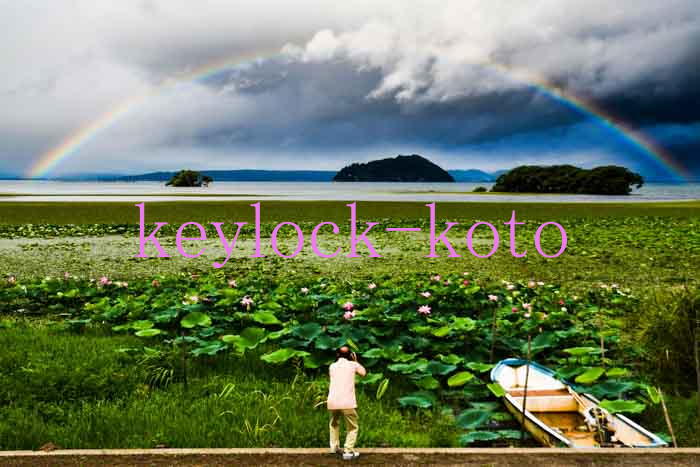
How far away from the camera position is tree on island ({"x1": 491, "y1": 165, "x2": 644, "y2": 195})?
8638cm

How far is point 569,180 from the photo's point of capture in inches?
3671

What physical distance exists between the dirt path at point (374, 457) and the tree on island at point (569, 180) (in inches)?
3516

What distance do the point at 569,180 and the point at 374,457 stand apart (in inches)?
3846

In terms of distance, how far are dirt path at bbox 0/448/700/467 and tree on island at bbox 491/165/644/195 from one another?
89.3m

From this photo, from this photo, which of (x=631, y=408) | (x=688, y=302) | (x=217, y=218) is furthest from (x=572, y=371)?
(x=217, y=218)

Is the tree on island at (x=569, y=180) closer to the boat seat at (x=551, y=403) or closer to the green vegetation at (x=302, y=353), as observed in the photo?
the green vegetation at (x=302, y=353)

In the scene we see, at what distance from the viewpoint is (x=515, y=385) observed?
15.2 feet

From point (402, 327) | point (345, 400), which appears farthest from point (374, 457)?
point (402, 327)

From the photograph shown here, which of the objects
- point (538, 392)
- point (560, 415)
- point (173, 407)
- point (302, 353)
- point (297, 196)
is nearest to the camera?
point (173, 407)

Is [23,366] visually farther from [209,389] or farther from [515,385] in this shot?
[515,385]

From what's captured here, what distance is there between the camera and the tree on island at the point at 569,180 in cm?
8638

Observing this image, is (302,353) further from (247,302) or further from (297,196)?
(297,196)

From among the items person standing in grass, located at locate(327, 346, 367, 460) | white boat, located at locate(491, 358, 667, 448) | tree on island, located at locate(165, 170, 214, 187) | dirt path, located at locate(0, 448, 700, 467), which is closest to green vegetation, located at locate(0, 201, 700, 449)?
white boat, located at locate(491, 358, 667, 448)

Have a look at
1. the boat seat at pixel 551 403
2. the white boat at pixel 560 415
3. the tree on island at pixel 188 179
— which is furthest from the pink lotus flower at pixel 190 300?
the tree on island at pixel 188 179
